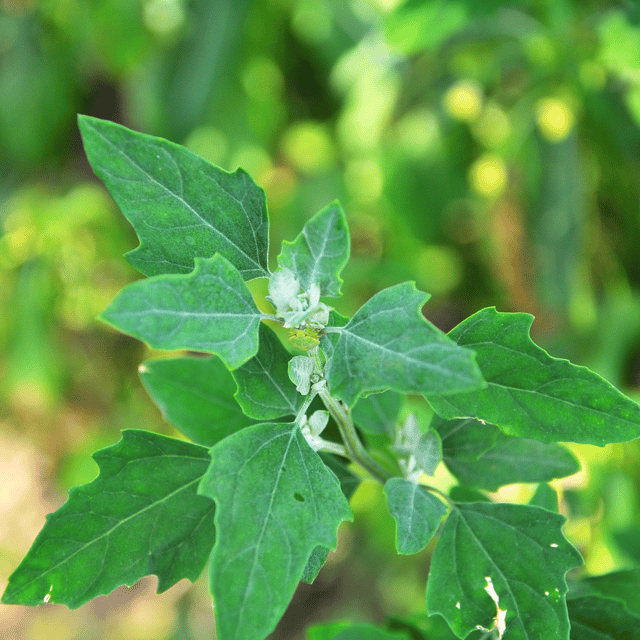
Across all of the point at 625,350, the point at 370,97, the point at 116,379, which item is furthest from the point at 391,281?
the point at 116,379

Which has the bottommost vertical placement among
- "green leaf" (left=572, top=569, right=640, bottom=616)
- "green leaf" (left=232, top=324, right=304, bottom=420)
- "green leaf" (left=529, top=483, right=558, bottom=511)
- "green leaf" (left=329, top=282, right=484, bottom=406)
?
"green leaf" (left=572, top=569, right=640, bottom=616)

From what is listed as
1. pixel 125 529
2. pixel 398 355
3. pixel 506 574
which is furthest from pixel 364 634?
pixel 398 355

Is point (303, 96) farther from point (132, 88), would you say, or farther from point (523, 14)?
point (523, 14)

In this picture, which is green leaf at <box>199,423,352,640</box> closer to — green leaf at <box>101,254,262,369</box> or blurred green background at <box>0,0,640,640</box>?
green leaf at <box>101,254,262,369</box>

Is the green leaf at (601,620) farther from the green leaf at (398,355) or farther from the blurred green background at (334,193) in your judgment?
the blurred green background at (334,193)

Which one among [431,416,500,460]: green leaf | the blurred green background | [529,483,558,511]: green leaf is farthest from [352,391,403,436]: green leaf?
the blurred green background

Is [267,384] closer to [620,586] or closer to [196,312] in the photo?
[196,312]

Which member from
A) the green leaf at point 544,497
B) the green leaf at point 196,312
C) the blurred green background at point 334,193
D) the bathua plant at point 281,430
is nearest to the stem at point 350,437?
the bathua plant at point 281,430
